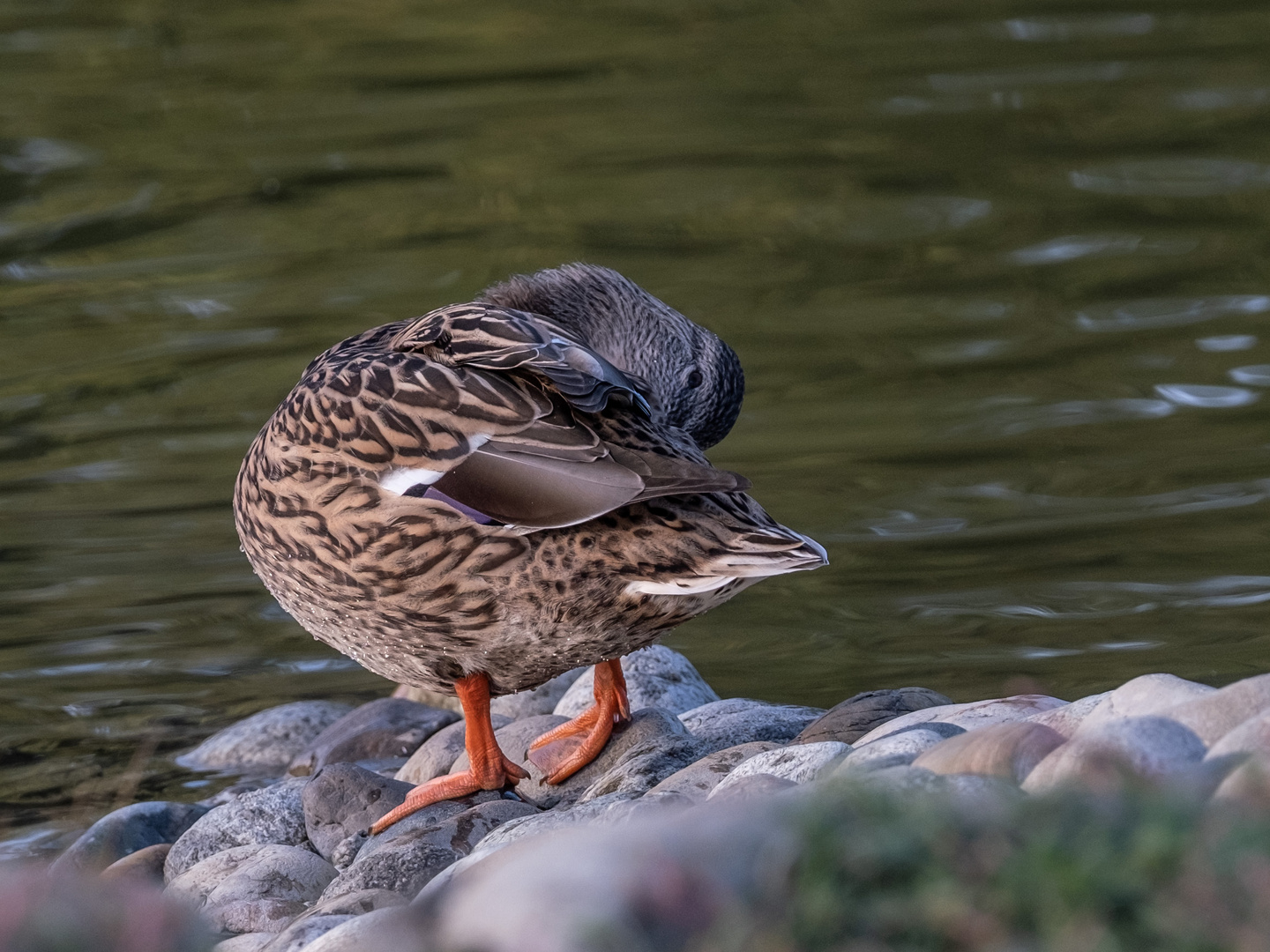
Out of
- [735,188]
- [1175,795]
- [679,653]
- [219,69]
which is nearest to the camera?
[1175,795]

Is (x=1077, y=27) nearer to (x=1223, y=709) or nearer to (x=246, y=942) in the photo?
(x=1223, y=709)

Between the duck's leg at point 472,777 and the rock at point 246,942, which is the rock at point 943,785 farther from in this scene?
the duck's leg at point 472,777

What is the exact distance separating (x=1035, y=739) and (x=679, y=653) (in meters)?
2.94

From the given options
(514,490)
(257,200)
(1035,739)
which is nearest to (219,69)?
(257,200)

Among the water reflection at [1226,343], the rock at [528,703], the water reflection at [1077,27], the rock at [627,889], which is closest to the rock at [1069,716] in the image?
the rock at [627,889]

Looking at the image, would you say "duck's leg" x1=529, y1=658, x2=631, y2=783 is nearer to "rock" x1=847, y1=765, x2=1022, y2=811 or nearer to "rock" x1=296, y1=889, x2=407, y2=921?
"rock" x1=296, y1=889, x2=407, y2=921

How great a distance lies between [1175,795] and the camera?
241 centimetres

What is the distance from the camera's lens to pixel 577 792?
4527 mm

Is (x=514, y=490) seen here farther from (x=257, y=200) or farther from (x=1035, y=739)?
(x=257, y=200)

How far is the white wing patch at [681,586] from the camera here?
383cm

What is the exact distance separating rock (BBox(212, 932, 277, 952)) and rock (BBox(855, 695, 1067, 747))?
4.50 ft

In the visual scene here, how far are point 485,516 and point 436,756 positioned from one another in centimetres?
148

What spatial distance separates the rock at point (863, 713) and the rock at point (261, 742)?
197 centimetres

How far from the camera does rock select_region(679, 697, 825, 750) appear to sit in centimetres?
467
